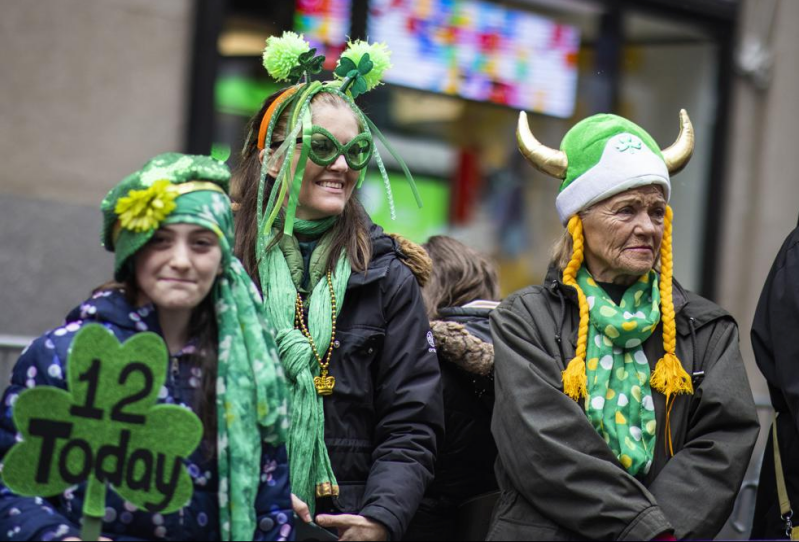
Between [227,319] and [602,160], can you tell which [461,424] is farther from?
[227,319]

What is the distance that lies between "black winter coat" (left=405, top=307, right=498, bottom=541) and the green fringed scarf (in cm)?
66

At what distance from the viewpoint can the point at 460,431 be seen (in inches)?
173

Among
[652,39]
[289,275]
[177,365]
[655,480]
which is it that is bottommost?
[655,480]

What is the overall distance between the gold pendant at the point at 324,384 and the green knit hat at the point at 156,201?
650 millimetres

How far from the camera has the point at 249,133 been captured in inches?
164

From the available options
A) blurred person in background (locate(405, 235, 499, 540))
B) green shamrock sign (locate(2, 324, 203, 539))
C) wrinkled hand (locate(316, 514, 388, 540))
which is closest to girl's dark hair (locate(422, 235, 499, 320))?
blurred person in background (locate(405, 235, 499, 540))

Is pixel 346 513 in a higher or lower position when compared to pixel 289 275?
lower

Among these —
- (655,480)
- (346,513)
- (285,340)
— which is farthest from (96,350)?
(655,480)

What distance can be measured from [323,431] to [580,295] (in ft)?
3.10

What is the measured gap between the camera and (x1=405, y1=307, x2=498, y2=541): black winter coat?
14.0 ft

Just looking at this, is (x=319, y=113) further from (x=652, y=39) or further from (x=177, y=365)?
(x=652, y=39)

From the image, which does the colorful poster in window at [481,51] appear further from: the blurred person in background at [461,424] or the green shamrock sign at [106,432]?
the green shamrock sign at [106,432]

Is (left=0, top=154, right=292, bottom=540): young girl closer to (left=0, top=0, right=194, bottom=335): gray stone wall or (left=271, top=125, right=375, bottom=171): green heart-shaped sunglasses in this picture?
(left=271, top=125, right=375, bottom=171): green heart-shaped sunglasses

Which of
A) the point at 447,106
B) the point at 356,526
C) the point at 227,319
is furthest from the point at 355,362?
the point at 447,106
